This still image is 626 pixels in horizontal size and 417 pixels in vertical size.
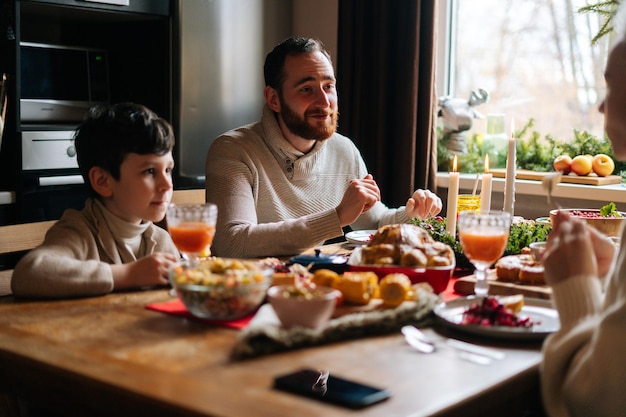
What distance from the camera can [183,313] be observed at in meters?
1.54

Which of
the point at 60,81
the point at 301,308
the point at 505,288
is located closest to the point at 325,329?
the point at 301,308

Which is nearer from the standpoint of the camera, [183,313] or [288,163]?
[183,313]

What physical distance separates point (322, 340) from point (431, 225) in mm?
888

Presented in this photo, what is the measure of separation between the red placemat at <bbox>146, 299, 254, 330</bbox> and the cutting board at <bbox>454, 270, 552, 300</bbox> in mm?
498

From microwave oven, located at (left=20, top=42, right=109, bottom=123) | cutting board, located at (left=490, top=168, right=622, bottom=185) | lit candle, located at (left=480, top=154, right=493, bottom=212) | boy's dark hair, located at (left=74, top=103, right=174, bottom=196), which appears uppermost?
microwave oven, located at (left=20, top=42, right=109, bottom=123)

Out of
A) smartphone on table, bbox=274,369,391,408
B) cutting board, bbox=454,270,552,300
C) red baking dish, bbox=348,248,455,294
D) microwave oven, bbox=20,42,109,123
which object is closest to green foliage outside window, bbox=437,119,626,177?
microwave oven, bbox=20,42,109,123

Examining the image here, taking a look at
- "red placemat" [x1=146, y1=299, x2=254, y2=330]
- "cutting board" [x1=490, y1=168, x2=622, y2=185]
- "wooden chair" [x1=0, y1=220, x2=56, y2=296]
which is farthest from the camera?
"cutting board" [x1=490, y1=168, x2=622, y2=185]

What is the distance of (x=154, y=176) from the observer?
1.87 metres

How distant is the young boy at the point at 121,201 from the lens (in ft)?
5.67

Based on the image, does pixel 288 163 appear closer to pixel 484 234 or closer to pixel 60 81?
pixel 484 234

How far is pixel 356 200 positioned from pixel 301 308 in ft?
3.01

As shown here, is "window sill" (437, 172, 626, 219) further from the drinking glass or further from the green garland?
the drinking glass

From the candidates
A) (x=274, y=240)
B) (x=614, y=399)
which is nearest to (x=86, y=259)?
(x=274, y=240)

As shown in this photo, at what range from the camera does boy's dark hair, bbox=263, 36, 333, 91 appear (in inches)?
111
